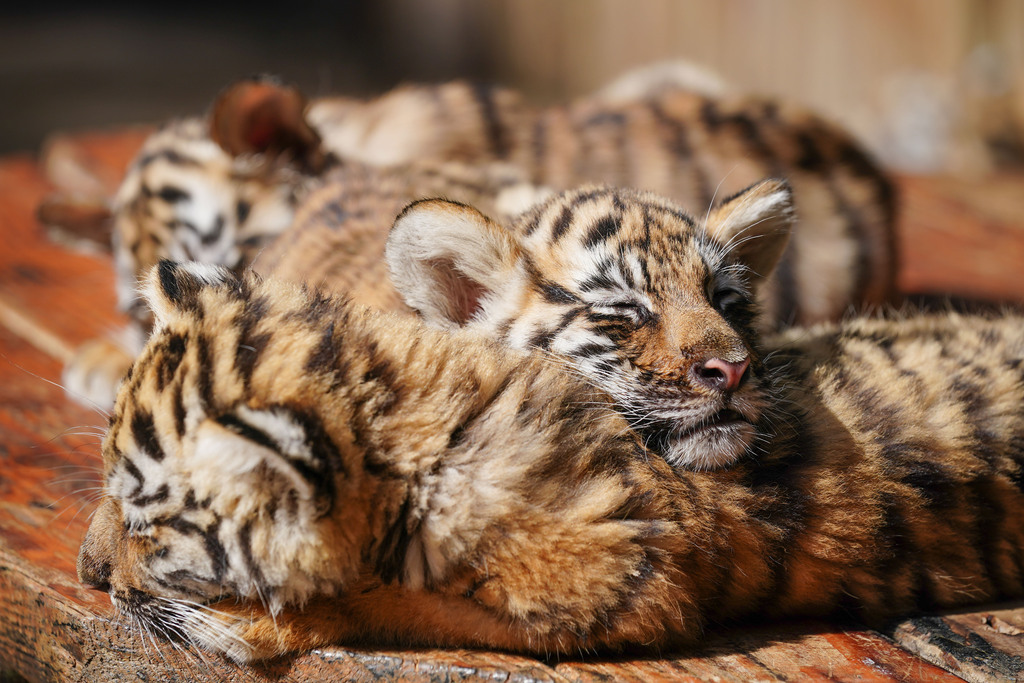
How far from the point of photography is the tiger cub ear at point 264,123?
3381mm

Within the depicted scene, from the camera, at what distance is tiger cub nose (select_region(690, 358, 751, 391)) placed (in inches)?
75.4

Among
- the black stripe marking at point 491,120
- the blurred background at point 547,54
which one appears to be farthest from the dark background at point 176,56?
the black stripe marking at point 491,120

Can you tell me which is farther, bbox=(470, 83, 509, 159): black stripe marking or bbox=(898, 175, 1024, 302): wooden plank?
bbox=(898, 175, 1024, 302): wooden plank

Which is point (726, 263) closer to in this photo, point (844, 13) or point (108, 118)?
point (844, 13)

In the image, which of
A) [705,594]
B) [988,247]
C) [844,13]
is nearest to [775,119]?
[988,247]

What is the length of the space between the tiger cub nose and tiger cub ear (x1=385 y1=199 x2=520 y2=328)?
0.51m

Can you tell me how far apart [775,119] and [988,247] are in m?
1.37

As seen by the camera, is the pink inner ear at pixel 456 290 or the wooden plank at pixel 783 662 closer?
the wooden plank at pixel 783 662

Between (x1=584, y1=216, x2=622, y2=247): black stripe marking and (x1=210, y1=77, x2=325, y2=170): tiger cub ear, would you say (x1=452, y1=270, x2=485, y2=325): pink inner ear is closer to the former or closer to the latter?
(x1=584, y1=216, x2=622, y2=247): black stripe marking

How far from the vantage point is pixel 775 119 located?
163 inches

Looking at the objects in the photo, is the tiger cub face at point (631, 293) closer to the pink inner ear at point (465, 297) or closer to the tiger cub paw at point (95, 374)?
the pink inner ear at point (465, 297)

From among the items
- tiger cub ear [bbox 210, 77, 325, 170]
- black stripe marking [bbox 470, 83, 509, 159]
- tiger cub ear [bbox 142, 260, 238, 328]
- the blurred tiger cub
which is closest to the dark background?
black stripe marking [bbox 470, 83, 509, 159]

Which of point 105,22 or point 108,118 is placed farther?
point 105,22

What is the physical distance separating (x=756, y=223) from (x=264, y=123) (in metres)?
1.92
